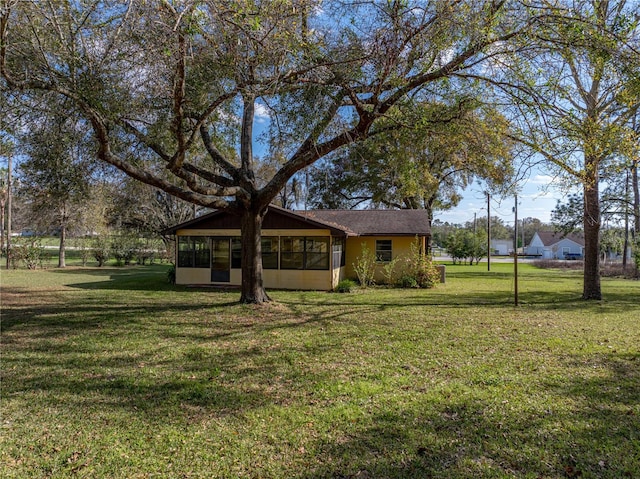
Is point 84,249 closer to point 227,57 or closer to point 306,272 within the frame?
point 306,272

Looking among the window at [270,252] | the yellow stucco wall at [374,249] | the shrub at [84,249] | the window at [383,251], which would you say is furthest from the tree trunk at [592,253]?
the shrub at [84,249]

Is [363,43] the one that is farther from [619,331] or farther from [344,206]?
[344,206]

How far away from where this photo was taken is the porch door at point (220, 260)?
16891 mm

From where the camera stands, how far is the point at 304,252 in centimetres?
1614

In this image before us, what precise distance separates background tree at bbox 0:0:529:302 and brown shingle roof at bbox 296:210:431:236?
9.19 m

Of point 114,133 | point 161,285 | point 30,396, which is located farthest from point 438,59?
point 161,285

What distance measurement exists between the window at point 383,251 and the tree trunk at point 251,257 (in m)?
8.63

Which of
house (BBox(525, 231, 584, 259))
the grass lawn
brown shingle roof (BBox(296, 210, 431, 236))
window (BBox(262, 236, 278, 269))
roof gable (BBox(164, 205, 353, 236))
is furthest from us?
house (BBox(525, 231, 584, 259))

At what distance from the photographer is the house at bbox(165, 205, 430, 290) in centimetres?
1590

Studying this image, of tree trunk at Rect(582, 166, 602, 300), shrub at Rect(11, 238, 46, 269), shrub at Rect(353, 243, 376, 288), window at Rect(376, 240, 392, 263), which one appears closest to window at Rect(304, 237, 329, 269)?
shrub at Rect(353, 243, 376, 288)

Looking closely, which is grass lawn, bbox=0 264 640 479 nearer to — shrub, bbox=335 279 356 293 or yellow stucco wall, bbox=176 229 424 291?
shrub, bbox=335 279 356 293

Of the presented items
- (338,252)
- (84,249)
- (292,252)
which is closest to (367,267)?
(338,252)

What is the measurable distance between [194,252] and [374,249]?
8.04 meters

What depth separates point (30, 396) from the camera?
459cm
